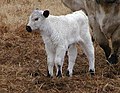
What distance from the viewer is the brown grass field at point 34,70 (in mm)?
5801

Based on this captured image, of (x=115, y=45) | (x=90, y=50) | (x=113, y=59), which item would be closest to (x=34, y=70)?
(x=90, y=50)

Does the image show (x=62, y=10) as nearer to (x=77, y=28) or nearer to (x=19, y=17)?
(x=19, y=17)

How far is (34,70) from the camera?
22.2 ft

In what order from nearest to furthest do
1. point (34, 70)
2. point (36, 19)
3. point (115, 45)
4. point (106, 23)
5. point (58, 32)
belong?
point (36, 19), point (58, 32), point (34, 70), point (106, 23), point (115, 45)

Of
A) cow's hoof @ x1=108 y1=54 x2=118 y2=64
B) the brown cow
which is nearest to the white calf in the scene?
the brown cow

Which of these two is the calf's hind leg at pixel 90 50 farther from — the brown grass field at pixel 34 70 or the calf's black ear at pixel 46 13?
the calf's black ear at pixel 46 13

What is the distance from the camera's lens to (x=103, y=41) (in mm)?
7945

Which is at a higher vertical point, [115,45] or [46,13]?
[46,13]

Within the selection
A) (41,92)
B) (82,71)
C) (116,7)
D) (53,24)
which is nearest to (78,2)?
(116,7)

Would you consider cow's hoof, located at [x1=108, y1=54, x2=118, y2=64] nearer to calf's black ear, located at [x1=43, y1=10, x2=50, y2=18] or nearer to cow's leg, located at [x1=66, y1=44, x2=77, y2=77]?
cow's leg, located at [x1=66, y1=44, x2=77, y2=77]

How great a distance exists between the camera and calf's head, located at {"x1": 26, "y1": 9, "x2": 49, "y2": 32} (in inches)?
226

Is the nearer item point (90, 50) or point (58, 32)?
point (58, 32)

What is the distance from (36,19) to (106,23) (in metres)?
1.93

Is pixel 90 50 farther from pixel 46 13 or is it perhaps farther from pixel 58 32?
pixel 46 13
